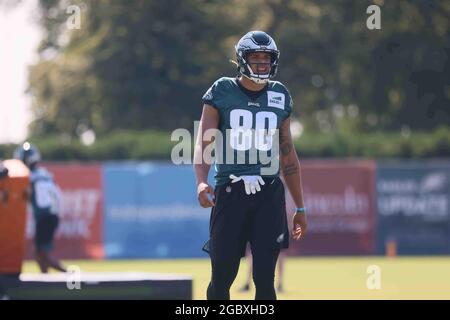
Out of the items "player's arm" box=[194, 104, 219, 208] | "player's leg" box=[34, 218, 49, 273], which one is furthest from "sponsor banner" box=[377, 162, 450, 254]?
"player's arm" box=[194, 104, 219, 208]

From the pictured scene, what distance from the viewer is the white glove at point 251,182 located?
8.09 meters

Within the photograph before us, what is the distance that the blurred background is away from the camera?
24.1 m

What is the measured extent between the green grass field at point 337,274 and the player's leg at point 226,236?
4.96 m

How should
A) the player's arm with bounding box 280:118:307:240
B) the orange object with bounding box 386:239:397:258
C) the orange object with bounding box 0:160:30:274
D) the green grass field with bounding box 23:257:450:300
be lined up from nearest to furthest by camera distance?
the player's arm with bounding box 280:118:307:240 < the orange object with bounding box 0:160:30:274 < the green grass field with bounding box 23:257:450:300 < the orange object with bounding box 386:239:397:258

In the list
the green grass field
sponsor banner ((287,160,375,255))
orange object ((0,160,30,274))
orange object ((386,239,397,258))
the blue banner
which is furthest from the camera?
sponsor banner ((287,160,375,255))

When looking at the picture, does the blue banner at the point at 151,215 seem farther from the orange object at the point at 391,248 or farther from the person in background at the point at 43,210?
the person in background at the point at 43,210

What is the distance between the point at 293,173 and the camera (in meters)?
8.48

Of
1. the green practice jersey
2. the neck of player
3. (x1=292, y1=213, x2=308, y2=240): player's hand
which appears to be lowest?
(x1=292, y1=213, x2=308, y2=240): player's hand

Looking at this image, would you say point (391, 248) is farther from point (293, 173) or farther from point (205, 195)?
point (205, 195)

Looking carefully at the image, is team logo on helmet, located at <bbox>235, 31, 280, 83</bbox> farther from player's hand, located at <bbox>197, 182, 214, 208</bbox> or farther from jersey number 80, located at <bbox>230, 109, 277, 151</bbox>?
player's hand, located at <bbox>197, 182, 214, 208</bbox>

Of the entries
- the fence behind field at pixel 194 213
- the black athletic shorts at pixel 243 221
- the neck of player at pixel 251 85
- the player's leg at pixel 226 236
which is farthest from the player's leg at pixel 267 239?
the fence behind field at pixel 194 213

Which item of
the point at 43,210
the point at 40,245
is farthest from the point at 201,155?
the point at 43,210

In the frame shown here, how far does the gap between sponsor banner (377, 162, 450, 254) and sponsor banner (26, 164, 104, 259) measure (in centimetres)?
572

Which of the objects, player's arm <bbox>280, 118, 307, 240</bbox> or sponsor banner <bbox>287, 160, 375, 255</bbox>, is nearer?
player's arm <bbox>280, 118, 307, 240</bbox>
